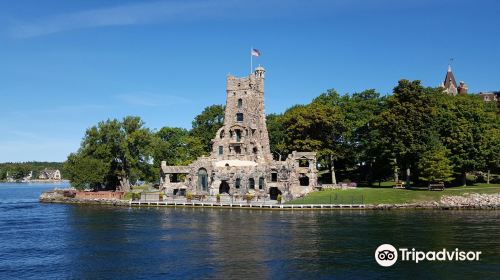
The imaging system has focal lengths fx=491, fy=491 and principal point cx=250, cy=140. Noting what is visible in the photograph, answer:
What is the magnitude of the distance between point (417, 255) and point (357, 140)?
60.5 meters

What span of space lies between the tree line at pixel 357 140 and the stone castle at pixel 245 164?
9212mm

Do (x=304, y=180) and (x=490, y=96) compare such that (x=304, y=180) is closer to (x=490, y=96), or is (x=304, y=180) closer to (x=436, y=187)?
(x=436, y=187)

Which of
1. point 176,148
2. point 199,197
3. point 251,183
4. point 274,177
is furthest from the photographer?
point 176,148

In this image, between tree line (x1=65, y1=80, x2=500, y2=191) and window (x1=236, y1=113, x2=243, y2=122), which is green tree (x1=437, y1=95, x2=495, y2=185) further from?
window (x1=236, y1=113, x2=243, y2=122)

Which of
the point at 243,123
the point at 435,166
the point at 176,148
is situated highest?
the point at 243,123

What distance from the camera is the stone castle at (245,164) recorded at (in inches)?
3209

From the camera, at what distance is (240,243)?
43000mm

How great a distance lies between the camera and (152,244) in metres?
43.4

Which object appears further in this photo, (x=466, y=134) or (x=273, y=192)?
(x=273, y=192)

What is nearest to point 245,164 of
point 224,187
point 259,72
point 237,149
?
point 237,149

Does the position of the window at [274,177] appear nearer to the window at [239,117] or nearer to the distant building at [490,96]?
the window at [239,117]

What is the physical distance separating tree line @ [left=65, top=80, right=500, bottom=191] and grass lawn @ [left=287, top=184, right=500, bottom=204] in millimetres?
3328

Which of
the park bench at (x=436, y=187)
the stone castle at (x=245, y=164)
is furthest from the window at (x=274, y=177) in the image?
the park bench at (x=436, y=187)

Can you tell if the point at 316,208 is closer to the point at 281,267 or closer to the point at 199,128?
the point at 281,267
